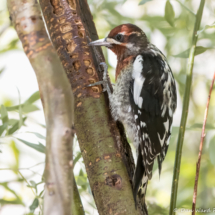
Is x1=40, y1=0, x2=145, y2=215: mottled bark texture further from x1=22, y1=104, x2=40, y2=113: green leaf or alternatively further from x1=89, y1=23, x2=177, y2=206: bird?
x1=22, y1=104, x2=40, y2=113: green leaf

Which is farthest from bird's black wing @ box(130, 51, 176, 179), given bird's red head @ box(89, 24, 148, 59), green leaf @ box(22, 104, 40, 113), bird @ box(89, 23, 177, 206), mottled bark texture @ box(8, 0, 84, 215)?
mottled bark texture @ box(8, 0, 84, 215)

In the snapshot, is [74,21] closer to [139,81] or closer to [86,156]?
[139,81]

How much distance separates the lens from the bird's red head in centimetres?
183

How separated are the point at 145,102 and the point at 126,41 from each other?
523mm

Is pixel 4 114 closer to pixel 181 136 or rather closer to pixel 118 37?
pixel 181 136

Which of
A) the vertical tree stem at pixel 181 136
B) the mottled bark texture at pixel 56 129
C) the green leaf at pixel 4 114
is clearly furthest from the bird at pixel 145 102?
the mottled bark texture at pixel 56 129

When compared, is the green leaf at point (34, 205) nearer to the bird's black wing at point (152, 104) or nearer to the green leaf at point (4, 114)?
the green leaf at point (4, 114)

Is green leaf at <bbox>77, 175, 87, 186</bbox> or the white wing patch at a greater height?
the white wing patch

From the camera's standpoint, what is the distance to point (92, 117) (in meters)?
1.25

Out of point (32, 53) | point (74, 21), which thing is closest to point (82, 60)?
point (74, 21)

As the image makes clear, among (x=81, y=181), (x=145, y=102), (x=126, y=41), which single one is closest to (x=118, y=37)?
(x=126, y=41)

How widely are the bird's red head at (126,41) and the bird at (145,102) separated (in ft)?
0.22

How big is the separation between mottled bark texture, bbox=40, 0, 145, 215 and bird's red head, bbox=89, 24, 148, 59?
29 centimetres

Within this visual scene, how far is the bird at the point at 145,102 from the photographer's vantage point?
4.89ft
